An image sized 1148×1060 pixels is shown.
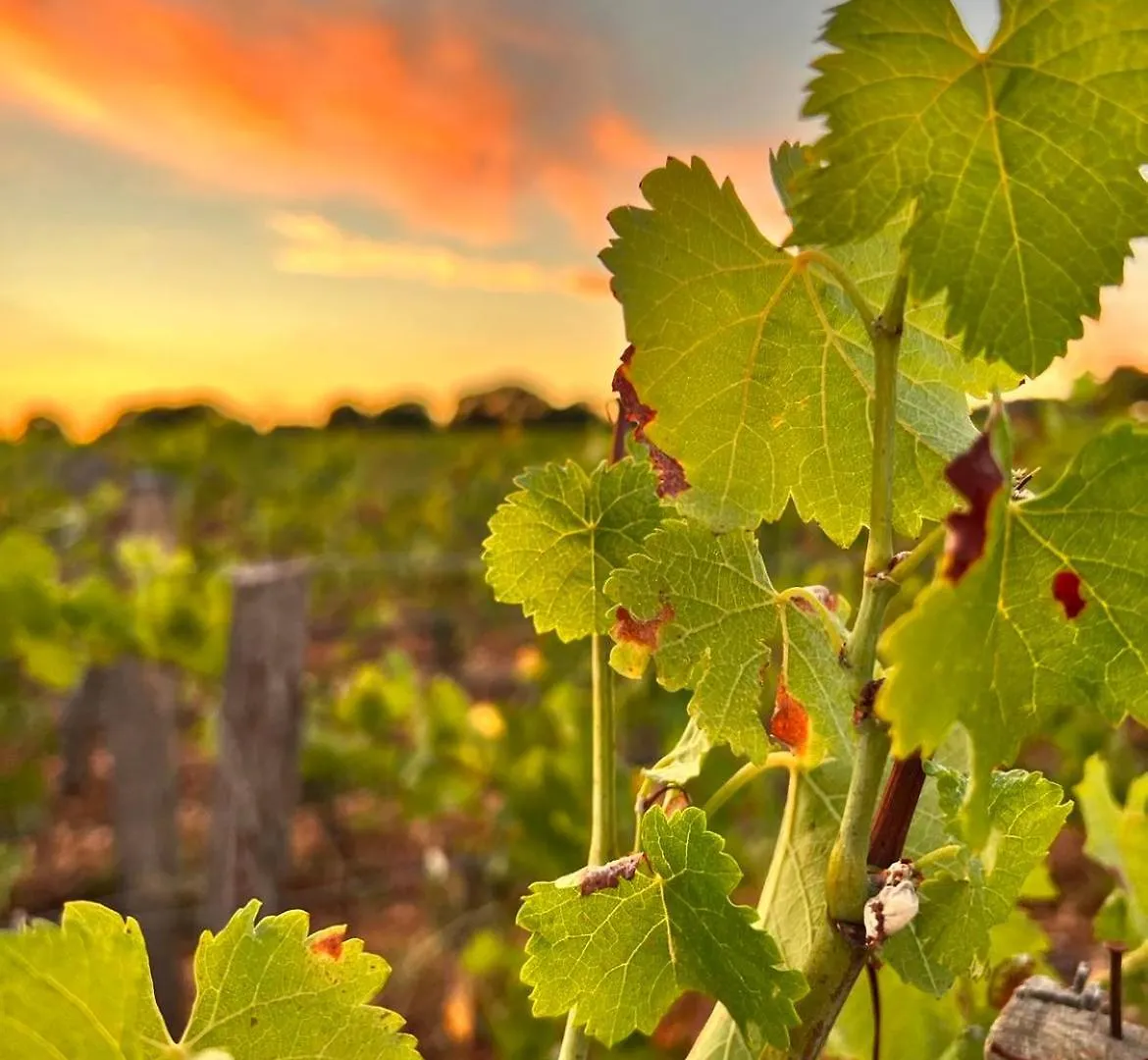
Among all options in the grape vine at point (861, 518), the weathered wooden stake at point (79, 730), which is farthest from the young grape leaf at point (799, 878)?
the weathered wooden stake at point (79, 730)

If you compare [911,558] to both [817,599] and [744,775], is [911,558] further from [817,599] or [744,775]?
[744,775]

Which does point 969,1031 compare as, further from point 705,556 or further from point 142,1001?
point 142,1001

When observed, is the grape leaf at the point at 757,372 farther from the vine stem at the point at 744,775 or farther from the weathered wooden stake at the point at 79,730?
the weathered wooden stake at the point at 79,730

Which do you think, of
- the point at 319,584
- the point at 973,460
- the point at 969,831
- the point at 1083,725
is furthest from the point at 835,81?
the point at 319,584

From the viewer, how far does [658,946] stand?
591mm

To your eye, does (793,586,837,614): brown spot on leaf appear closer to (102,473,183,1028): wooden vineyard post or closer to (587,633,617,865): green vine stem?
(587,633,617,865): green vine stem

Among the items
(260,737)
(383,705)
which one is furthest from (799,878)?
(383,705)

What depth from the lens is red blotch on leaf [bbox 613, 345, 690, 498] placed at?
59 centimetres

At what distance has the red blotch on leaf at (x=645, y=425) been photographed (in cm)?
59

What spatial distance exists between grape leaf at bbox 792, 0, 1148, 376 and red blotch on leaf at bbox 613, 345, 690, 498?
0.13 m

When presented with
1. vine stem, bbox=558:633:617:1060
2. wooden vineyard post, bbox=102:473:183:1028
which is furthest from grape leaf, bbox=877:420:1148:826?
wooden vineyard post, bbox=102:473:183:1028

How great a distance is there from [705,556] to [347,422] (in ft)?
47.4

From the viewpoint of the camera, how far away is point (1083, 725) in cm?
305

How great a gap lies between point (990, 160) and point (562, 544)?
32cm
